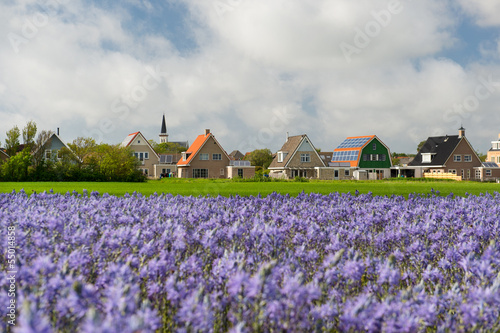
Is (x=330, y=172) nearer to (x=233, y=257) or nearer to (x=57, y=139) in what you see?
(x=57, y=139)

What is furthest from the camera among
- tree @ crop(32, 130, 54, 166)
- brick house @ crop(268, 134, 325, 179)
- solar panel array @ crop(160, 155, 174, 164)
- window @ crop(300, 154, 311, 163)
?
solar panel array @ crop(160, 155, 174, 164)

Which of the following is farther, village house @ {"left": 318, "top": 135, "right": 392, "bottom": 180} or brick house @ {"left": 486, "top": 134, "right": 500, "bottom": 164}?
brick house @ {"left": 486, "top": 134, "right": 500, "bottom": 164}

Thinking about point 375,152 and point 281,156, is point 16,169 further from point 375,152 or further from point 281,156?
point 375,152

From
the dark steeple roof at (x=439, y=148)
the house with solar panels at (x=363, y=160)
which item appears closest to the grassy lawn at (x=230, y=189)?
the house with solar panels at (x=363, y=160)

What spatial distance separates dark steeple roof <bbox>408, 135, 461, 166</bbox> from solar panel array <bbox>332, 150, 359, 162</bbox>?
584 inches

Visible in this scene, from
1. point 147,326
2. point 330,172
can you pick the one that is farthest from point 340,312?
point 330,172

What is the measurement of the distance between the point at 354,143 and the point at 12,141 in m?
47.6

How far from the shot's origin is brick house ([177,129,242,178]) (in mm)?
62938

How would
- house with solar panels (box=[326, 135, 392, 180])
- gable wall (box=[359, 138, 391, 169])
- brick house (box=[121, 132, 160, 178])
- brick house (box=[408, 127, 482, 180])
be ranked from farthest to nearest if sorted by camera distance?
brick house (box=[121, 132, 160, 178]) < brick house (box=[408, 127, 482, 180]) < gable wall (box=[359, 138, 391, 169]) < house with solar panels (box=[326, 135, 392, 180])

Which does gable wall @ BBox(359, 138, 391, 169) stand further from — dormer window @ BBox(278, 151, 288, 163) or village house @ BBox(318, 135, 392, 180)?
dormer window @ BBox(278, 151, 288, 163)

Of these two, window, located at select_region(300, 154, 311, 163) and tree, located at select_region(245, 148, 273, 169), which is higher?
tree, located at select_region(245, 148, 273, 169)

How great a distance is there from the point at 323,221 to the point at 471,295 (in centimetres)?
402

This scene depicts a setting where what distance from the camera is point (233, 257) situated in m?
3.56

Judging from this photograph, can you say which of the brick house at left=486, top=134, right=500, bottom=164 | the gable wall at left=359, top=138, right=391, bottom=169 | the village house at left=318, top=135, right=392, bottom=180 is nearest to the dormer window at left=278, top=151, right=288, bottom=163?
Answer: the village house at left=318, top=135, right=392, bottom=180
